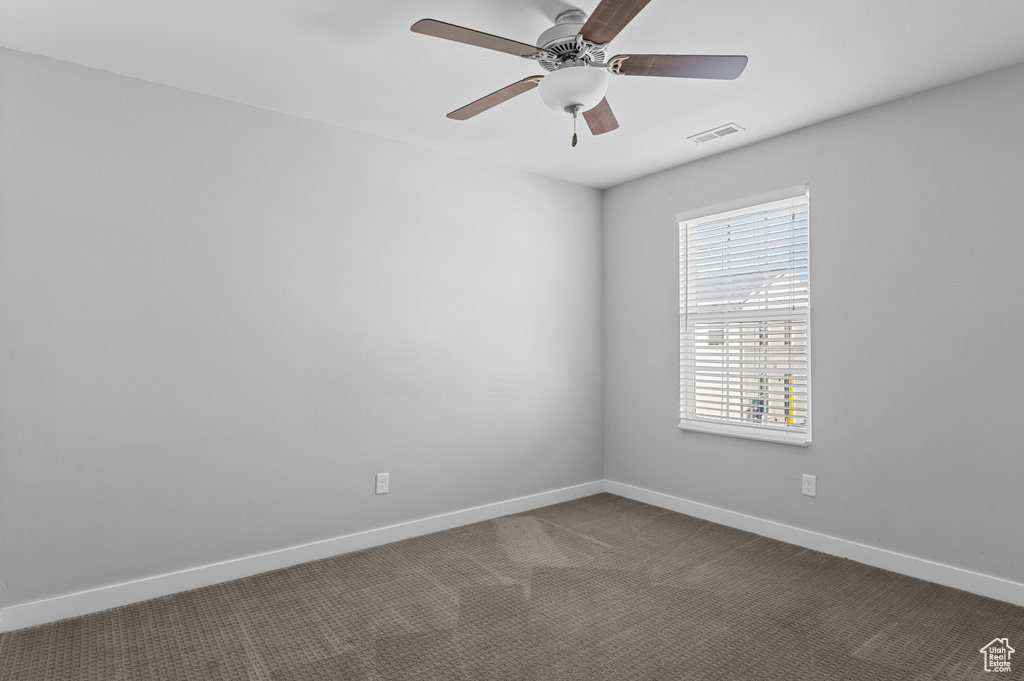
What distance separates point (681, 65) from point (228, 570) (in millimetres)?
3022

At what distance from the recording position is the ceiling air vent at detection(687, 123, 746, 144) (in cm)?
324

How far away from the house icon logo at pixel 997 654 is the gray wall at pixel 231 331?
8.36 ft

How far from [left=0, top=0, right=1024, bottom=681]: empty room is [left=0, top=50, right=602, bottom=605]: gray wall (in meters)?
0.02

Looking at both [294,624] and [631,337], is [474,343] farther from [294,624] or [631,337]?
[294,624]

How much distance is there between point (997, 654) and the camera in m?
2.14

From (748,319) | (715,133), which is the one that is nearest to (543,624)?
(748,319)

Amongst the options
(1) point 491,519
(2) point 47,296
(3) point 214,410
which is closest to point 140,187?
(2) point 47,296

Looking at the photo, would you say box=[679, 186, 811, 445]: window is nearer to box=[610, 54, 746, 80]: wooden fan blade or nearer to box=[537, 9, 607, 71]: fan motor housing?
box=[610, 54, 746, 80]: wooden fan blade

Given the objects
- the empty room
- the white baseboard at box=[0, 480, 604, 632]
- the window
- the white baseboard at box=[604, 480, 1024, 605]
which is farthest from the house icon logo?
the white baseboard at box=[0, 480, 604, 632]

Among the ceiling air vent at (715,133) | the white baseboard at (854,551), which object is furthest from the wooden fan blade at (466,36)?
the white baseboard at (854,551)

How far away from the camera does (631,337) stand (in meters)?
4.33

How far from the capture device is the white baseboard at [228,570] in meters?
2.38

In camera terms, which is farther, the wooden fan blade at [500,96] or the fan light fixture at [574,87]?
the wooden fan blade at [500,96]

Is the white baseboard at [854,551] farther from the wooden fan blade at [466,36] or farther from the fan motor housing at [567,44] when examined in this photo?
the wooden fan blade at [466,36]
